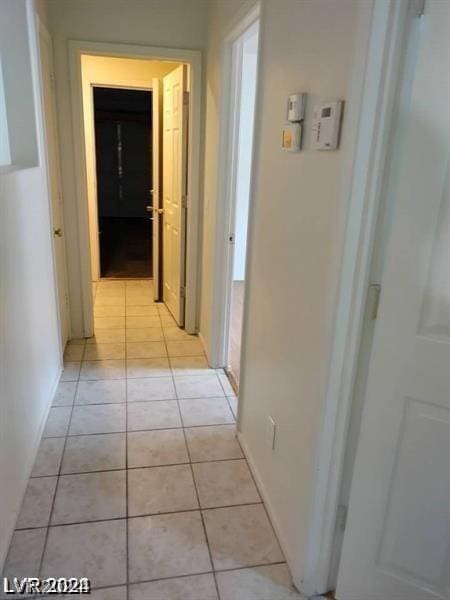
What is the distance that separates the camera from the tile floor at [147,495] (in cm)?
160

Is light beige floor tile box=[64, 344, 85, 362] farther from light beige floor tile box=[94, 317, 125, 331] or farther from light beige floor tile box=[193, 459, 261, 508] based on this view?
light beige floor tile box=[193, 459, 261, 508]

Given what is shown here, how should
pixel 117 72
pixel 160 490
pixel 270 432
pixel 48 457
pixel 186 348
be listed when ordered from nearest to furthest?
1. pixel 270 432
2. pixel 160 490
3. pixel 48 457
4. pixel 186 348
5. pixel 117 72

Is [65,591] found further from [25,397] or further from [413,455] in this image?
[413,455]

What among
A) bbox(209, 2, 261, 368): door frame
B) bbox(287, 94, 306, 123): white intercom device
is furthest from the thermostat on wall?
bbox(209, 2, 261, 368): door frame

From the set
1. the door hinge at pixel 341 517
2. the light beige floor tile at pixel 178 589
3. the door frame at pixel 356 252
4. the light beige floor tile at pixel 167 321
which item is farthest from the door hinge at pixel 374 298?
the light beige floor tile at pixel 167 321

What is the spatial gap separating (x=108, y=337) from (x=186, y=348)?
0.67m

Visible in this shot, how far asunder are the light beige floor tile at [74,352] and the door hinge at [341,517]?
228 centimetres

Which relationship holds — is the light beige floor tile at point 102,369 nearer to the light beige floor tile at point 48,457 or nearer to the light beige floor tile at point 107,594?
the light beige floor tile at point 48,457

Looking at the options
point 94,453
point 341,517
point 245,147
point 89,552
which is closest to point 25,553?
point 89,552

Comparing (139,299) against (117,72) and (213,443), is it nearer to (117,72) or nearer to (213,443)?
(117,72)

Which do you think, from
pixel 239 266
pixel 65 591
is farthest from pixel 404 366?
pixel 239 266

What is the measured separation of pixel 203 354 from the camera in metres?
3.37

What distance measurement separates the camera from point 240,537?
178cm

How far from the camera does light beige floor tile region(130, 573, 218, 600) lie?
5.00ft
